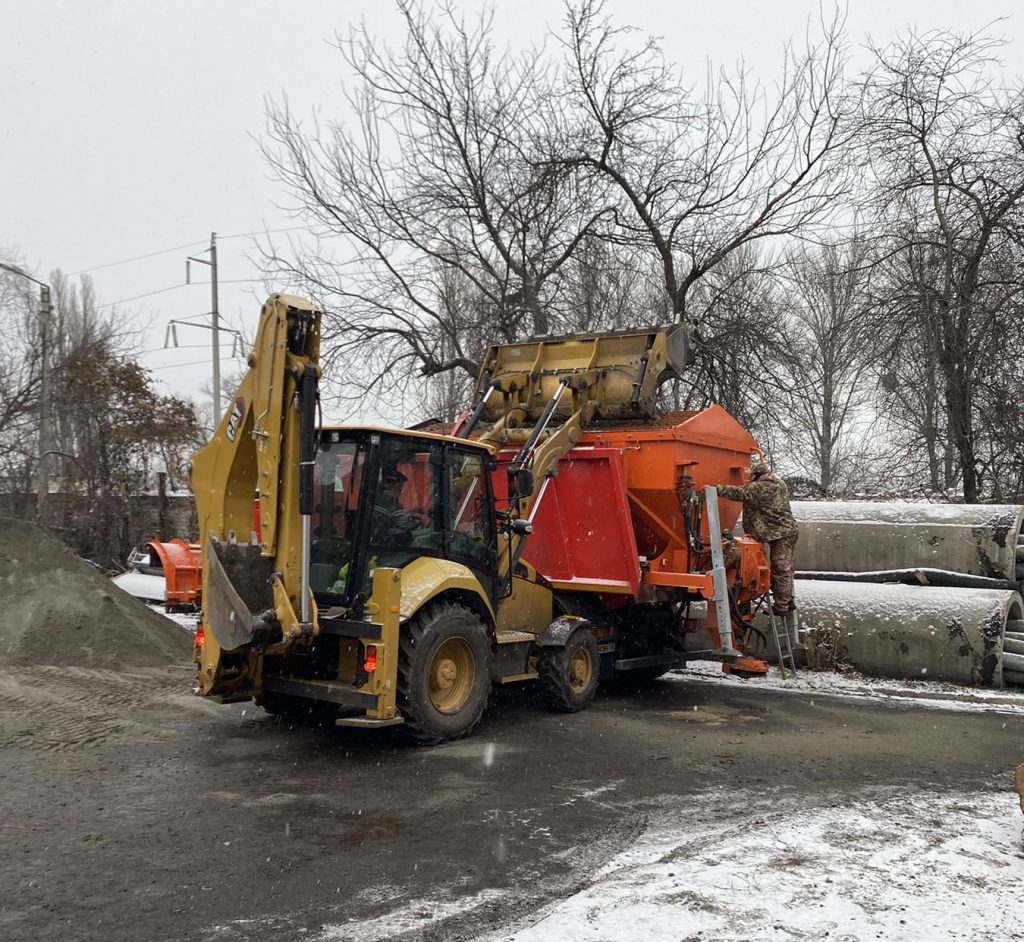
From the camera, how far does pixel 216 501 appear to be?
265 inches

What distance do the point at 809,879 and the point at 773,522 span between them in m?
5.84

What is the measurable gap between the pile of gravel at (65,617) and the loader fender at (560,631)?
4406mm

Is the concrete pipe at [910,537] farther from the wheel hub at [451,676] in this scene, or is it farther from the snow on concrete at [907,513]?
the wheel hub at [451,676]

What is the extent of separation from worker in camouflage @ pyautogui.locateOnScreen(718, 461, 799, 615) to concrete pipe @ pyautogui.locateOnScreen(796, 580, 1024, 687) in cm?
100

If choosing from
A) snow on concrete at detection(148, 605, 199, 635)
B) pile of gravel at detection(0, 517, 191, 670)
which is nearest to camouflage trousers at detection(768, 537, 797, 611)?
pile of gravel at detection(0, 517, 191, 670)

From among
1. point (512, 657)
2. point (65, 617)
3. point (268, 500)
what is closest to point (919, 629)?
point (512, 657)

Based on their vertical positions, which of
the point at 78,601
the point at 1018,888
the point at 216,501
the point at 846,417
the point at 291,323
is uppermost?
the point at 846,417

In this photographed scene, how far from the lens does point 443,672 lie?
23.2 ft

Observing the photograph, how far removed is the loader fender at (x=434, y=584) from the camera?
6.64m

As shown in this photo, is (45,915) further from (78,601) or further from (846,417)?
(846,417)

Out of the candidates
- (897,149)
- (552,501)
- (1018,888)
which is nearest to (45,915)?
(1018,888)

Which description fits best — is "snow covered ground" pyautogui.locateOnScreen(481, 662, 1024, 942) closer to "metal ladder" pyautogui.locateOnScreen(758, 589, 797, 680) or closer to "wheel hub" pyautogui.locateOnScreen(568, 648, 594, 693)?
"wheel hub" pyautogui.locateOnScreen(568, 648, 594, 693)

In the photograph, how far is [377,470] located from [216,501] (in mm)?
1144

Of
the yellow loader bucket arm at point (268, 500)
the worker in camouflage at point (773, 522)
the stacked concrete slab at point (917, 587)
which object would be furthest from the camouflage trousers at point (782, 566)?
the yellow loader bucket arm at point (268, 500)
